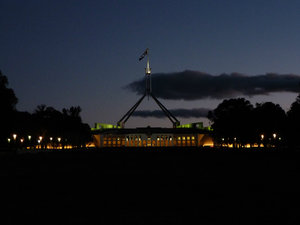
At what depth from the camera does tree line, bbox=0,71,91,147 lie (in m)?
39.2

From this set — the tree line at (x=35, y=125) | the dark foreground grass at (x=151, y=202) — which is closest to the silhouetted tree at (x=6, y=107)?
the tree line at (x=35, y=125)

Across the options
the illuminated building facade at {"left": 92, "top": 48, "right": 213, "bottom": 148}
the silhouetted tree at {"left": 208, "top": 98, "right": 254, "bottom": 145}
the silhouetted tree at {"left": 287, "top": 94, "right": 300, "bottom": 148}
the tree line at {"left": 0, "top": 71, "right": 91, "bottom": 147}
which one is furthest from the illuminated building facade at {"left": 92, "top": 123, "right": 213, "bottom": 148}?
the silhouetted tree at {"left": 287, "top": 94, "right": 300, "bottom": 148}

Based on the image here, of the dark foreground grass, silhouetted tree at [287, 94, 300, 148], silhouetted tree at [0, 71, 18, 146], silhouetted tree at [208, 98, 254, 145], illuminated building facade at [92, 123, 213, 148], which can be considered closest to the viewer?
the dark foreground grass

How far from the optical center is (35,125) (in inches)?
2297

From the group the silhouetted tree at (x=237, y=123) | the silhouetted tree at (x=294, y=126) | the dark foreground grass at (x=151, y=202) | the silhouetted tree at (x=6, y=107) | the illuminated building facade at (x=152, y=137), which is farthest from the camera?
the illuminated building facade at (x=152, y=137)

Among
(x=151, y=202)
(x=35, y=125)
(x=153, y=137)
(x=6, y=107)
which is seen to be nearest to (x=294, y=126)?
(x=6, y=107)

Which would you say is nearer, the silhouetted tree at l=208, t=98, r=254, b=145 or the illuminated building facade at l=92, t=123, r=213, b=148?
the silhouetted tree at l=208, t=98, r=254, b=145

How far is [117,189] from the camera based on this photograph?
10156 mm

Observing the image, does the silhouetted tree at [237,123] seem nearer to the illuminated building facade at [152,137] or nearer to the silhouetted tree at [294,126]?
the silhouetted tree at [294,126]

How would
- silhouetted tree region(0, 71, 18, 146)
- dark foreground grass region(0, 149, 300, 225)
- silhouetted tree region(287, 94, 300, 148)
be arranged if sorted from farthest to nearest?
silhouetted tree region(287, 94, 300, 148)
silhouetted tree region(0, 71, 18, 146)
dark foreground grass region(0, 149, 300, 225)

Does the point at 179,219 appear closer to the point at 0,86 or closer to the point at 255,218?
the point at 255,218

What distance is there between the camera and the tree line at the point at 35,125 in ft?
129

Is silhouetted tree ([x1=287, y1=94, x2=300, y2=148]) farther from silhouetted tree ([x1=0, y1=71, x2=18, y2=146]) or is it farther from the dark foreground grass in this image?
silhouetted tree ([x1=0, y1=71, x2=18, y2=146])

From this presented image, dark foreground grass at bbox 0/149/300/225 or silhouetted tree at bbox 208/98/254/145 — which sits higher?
silhouetted tree at bbox 208/98/254/145
